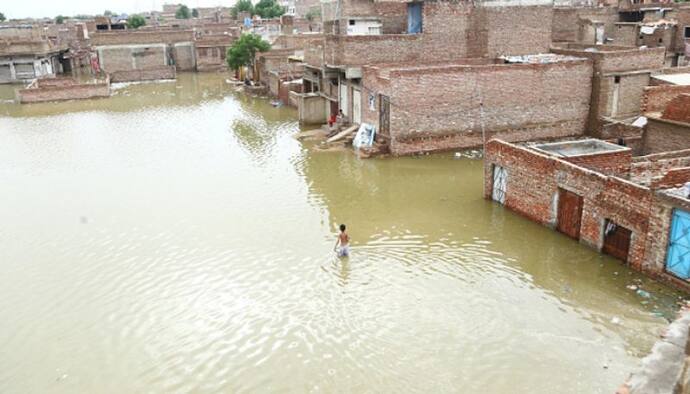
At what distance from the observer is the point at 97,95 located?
39406 mm

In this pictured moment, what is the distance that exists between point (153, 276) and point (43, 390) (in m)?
3.79

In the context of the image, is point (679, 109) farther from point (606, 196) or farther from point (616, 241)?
point (616, 241)

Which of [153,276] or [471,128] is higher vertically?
[471,128]

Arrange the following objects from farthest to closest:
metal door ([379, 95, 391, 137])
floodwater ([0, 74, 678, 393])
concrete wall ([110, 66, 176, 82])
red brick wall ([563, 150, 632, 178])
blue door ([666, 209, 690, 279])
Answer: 1. concrete wall ([110, 66, 176, 82])
2. metal door ([379, 95, 391, 137])
3. red brick wall ([563, 150, 632, 178])
4. blue door ([666, 209, 690, 279])
5. floodwater ([0, 74, 678, 393])

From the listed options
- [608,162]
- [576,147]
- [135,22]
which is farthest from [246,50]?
[135,22]

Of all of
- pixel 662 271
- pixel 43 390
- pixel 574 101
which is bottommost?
pixel 43 390

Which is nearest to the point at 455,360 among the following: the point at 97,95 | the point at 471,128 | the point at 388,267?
the point at 388,267

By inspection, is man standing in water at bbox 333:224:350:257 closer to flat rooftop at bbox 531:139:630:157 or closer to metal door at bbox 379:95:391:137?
flat rooftop at bbox 531:139:630:157

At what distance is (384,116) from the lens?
21984 mm

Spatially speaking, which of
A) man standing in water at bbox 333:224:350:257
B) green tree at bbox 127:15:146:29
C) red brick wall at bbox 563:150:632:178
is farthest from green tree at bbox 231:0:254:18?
man standing in water at bbox 333:224:350:257

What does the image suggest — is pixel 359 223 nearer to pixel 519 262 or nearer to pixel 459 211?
pixel 459 211

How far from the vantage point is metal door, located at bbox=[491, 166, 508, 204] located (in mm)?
15591

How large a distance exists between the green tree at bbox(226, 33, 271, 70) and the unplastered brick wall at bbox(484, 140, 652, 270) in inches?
1249

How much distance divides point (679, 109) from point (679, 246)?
810cm
